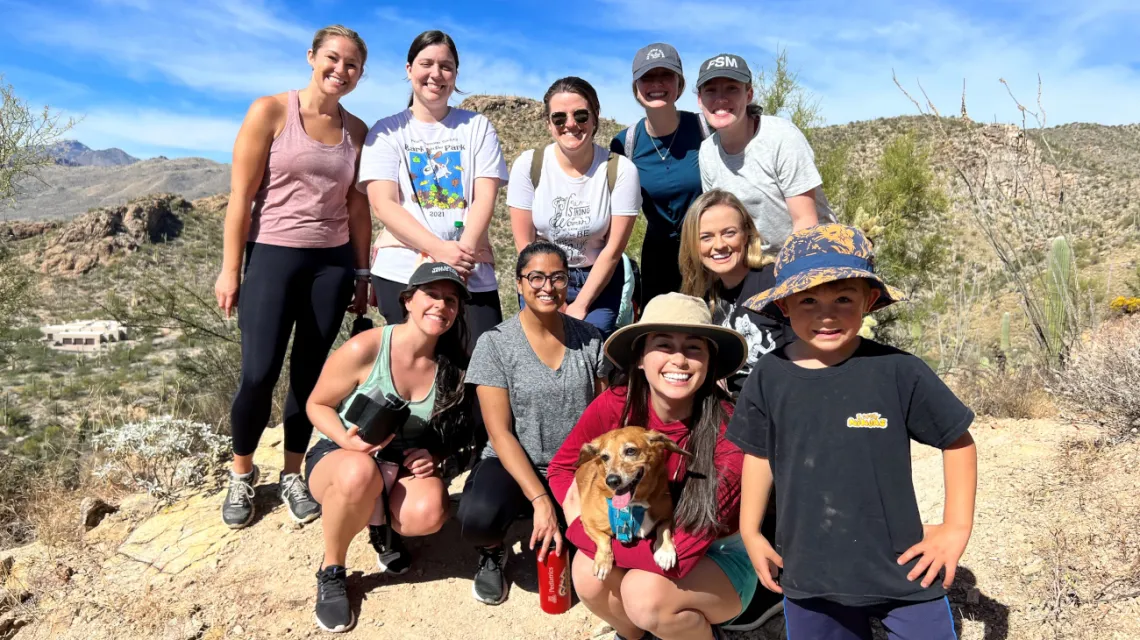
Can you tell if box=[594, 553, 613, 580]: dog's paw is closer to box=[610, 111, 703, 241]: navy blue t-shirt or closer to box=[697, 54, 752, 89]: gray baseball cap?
box=[610, 111, 703, 241]: navy blue t-shirt

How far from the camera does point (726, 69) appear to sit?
11.4 feet

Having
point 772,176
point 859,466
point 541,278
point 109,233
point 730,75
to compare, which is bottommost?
point 109,233

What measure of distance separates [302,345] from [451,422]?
974 millimetres

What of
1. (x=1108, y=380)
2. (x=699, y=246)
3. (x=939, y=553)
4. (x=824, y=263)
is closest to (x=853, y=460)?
(x=939, y=553)

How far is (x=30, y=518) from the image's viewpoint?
192 inches

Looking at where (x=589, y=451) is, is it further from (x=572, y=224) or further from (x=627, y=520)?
(x=572, y=224)

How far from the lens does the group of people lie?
6.82ft

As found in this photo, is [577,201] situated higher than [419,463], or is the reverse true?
[577,201]

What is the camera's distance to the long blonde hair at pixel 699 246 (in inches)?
126

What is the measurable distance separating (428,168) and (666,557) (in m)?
2.31

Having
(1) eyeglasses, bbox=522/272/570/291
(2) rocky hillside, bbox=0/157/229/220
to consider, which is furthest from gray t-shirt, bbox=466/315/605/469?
(2) rocky hillside, bbox=0/157/229/220

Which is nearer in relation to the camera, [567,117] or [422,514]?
[422,514]

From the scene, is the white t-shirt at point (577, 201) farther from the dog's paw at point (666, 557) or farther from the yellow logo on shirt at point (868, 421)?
the yellow logo on shirt at point (868, 421)

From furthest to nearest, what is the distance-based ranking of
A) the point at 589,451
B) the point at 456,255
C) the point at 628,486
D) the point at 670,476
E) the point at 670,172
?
the point at 670,172, the point at 456,255, the point at 670,476, the point at 589,451, the point at 628,486
